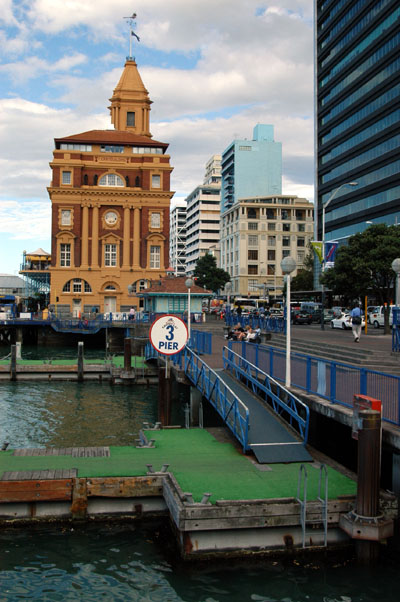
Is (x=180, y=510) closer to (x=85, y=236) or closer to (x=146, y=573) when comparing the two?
(x=146, y=573)

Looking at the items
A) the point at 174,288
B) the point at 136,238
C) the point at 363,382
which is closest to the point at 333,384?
the point at 363,382

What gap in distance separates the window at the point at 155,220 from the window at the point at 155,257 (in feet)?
9.80

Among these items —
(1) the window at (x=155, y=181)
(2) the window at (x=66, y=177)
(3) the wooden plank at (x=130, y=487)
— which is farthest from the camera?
(1) the window at (x=155, y=181)

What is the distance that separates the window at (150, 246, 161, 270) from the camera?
76.1 metres

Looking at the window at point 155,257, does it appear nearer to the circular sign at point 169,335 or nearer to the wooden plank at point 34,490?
the circular sign at point 169,335

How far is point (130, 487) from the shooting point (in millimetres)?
11594

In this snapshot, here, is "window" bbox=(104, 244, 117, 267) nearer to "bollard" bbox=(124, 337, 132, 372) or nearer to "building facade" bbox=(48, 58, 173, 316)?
"building facade" bbox=(48, 58, 173, 316)

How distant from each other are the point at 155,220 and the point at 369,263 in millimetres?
42073

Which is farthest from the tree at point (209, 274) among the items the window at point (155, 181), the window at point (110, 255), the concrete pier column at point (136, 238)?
the window at point (110, 255)

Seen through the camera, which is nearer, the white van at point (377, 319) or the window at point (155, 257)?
the white van at point (377, 319)

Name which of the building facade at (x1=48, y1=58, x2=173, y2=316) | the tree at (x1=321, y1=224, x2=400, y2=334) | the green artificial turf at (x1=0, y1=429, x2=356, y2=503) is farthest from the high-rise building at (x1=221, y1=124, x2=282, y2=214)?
the green artificial turf at (x1=0, y1=429, x2=356, y2=503)

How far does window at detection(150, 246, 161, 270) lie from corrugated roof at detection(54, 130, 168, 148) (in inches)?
573

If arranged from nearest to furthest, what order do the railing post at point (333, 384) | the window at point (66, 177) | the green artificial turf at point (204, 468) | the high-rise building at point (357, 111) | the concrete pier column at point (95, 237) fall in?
the green artificial turf at point (204, 468) → the railing post at point (333, 384) → the window at point (66, 177) → the concrete pier column at point (95, 237) → the high-rise building at point (357, 111)

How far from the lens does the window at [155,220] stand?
75.8m
